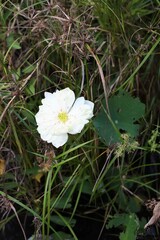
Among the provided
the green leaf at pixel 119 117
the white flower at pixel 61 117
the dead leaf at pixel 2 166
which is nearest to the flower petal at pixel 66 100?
the white flower at pixel 61 117

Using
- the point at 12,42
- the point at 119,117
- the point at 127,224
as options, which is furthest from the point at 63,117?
the point at 12,42

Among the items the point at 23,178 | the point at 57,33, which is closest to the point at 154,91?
the point at 57,33

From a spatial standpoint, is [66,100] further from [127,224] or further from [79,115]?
[127,224]

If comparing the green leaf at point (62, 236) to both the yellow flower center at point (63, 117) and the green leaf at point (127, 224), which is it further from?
the yellow flower center at point (63, 117)

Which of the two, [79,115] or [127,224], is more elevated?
[79,115]

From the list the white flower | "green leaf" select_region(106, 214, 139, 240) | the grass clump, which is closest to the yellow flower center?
the white flower

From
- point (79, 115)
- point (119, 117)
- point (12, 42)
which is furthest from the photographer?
point (12, 42)
